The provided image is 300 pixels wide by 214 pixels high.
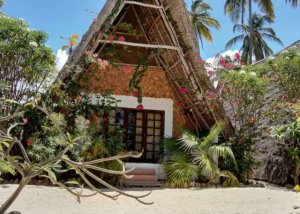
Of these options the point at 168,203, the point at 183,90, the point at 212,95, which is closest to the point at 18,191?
the point at 168,203

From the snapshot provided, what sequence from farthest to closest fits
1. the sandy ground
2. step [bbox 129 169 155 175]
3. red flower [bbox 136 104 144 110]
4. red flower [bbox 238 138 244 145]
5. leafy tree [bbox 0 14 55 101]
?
red flower [bbox 136 104 144 110], step [bbox 129 169 155 175], red flower [bbox 238 138 244 145], leafy tree [bbox 0 14 55 101], the sandy ground

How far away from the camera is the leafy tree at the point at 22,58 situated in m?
7.62

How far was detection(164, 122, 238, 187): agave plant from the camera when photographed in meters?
8.03

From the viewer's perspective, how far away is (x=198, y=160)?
8.33 meters

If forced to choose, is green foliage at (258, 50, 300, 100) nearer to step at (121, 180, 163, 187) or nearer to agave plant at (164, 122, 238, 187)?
Result: agave plant at (164, 122, 238, 187)

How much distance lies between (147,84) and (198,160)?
8.18ft

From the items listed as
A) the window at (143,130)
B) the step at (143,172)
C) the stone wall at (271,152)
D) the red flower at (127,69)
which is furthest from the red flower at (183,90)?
the step at (143,172)

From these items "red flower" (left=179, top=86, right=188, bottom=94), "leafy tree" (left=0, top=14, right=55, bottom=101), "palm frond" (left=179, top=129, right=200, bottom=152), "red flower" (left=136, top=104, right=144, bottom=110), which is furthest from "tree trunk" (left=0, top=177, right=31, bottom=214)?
"red flower" (left=136, top=104, right=144, bottom=110)

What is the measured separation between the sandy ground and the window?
2.57 m

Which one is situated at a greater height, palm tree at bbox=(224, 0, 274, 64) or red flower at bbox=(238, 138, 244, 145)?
palm tree at bbox=(224, 0, 274, 64)

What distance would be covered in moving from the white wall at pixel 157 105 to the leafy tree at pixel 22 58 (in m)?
2.02

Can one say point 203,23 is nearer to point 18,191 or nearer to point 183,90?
point 183,90

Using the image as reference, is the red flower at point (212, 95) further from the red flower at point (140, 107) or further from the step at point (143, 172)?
the step at point (143, 172)

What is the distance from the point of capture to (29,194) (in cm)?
602
